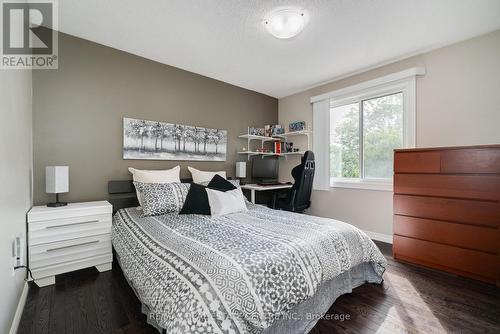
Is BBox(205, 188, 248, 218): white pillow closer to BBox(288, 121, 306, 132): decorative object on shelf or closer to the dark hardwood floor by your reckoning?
the dark hardwood floor

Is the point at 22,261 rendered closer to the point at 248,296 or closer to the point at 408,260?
the point at 248,296

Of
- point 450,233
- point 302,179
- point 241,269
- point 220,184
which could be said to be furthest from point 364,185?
point 241,269

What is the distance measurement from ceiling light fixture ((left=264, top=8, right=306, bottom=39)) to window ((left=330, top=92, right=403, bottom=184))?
1767 mm

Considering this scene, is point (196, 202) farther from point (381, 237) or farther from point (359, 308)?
point (381, 237)

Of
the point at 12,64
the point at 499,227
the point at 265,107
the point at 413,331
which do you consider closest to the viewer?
the point at 413,331

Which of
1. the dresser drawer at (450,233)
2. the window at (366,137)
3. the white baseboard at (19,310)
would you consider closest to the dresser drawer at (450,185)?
the dresser drawer at (450,233)

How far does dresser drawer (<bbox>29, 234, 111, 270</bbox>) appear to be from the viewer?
1.82 metres

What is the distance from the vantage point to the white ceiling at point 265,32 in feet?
6.20

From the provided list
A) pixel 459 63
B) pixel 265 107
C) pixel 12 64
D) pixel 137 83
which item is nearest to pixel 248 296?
pixel 12 64

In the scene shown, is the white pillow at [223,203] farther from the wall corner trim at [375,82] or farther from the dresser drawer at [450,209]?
the wall corner trim at [375,82]

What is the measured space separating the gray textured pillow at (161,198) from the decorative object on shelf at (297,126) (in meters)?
2.42

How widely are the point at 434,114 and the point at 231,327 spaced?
307cm

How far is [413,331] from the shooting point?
1.37 m

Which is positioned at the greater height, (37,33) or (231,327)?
(37,33)
